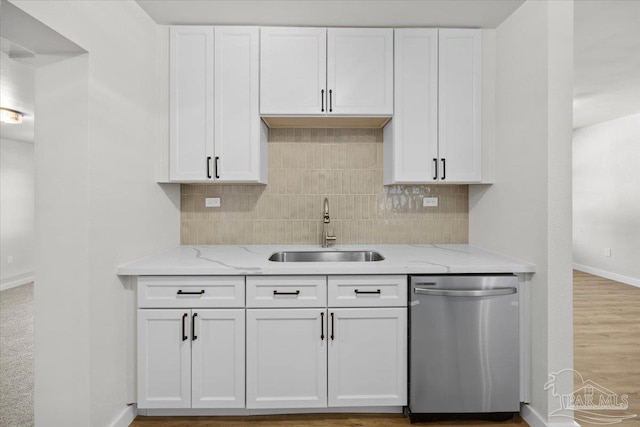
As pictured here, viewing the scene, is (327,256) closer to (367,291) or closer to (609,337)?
(367,291)

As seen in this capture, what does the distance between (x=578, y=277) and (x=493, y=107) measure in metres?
4.99

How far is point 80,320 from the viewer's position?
1.73 meters

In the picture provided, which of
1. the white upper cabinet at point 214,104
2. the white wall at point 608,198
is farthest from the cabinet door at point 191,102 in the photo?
the white wall at point 608,198

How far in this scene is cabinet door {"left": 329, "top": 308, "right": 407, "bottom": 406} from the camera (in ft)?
6.75

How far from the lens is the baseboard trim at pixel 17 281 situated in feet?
18.4

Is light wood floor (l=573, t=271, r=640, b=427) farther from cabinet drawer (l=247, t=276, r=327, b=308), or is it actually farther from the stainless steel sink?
cabinet drawer (l=247, t=276, r=327, b=308)

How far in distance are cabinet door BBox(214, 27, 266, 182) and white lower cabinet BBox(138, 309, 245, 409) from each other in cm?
98

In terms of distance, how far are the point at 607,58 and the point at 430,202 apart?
2366 mm

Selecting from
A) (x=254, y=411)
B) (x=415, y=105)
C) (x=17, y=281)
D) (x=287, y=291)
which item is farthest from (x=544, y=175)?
(x=17, y=281)

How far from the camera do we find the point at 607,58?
132 inches

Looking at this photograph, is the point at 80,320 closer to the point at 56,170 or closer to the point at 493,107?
the point at 56,170

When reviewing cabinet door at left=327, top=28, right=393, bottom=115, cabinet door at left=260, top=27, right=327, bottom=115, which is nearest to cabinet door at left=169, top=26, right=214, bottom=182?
cabinet door at left=260, top=27, right=327, bottom=115

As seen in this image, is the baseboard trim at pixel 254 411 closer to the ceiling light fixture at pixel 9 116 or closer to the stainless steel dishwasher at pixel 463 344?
the stainless steel dishwasher at pixel 463 344

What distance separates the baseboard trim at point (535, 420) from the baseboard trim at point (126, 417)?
238 centimetres
